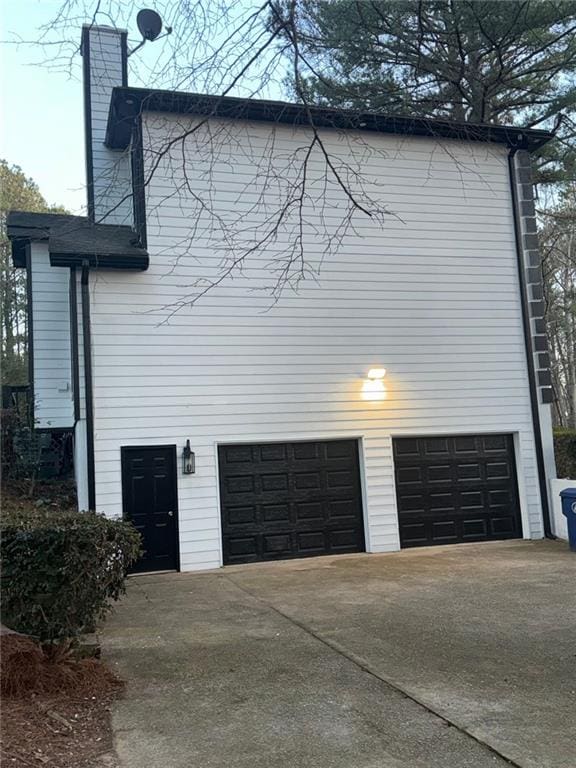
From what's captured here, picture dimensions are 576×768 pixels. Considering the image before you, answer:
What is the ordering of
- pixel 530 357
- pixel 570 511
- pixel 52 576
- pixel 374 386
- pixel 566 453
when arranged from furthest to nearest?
pixel 566 453, pixel 530 357, pixel 374 386, pixel 570 511, pixel 52 576

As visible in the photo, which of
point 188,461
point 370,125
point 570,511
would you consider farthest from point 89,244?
point 570,511

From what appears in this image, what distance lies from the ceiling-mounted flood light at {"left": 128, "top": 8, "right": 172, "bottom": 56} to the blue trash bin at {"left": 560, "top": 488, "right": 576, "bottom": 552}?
8321mm

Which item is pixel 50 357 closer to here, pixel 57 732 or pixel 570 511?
pixel 57 732

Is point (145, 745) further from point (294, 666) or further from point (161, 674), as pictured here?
point (294, 666)

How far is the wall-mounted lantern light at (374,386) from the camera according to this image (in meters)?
10.2

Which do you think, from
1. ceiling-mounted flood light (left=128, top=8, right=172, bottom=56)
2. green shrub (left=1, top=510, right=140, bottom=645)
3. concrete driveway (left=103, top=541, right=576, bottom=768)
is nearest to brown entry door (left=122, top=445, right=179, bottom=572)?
concrete driveway (left=103, top=541, right=576, bottom=768)

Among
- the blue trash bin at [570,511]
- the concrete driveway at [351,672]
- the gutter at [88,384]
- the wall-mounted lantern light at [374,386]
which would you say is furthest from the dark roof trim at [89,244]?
the blue trash bin at [570,511]

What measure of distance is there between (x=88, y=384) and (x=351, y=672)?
5.97m

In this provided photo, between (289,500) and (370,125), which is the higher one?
(370,125)

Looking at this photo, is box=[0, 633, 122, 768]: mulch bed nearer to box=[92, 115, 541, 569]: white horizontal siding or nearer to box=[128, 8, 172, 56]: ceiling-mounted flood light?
box=[128, 8, 172, 56]: ceiling-mounted flood light

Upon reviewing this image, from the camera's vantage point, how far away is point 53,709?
357 cm

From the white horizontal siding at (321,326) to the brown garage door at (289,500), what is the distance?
23 cm

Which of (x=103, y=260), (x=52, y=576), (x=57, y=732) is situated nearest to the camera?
(x=57, y=732)

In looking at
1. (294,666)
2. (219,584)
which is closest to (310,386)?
(219,584)
